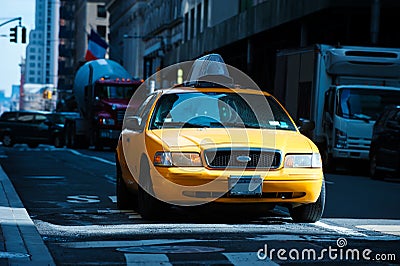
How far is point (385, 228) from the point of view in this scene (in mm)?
11195

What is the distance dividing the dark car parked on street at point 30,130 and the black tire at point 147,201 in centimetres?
3341

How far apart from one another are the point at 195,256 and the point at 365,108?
55.3 ft

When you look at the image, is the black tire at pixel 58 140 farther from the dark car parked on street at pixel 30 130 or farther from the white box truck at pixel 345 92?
the white box truck at pixel 345 92

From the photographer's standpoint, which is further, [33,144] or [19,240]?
[33,144]

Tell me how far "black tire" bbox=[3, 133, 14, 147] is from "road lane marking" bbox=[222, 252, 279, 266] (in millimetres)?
37022

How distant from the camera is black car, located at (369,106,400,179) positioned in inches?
866

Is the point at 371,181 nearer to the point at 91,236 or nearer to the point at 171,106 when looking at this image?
the point at 171,106

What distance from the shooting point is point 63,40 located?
7057 inches

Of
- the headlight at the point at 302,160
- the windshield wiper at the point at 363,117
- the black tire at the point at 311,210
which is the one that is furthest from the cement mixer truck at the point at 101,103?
the headlight at the point at 302,160

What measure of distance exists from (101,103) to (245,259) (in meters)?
29.5

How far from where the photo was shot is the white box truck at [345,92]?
24.4 meters

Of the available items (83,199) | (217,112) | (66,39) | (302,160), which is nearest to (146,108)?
(217,112)

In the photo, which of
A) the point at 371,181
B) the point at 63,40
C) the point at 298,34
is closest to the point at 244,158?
the point at 371,181

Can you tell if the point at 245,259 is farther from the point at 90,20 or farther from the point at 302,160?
the point at 90,20
